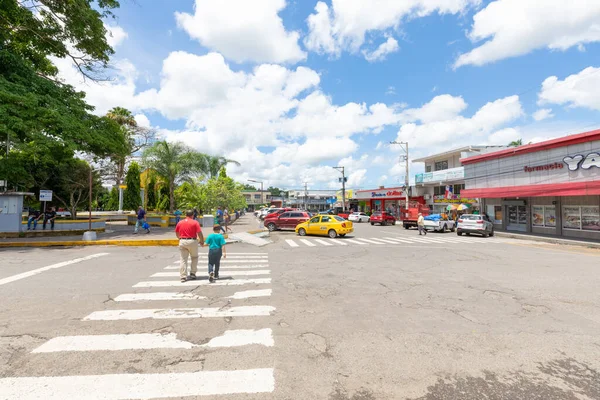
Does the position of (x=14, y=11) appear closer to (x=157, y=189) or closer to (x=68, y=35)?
(x=68, y=35)

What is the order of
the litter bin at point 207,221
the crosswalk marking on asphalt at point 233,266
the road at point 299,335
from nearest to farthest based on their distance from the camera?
the road at point 299,335
the crosswalk marking on asphalt at point 233,266
the litter bin at point 207,221

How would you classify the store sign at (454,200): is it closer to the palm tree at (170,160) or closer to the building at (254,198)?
the palm tree at (170,160)

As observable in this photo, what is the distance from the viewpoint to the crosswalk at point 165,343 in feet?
10.1

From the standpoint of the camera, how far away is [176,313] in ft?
17.6

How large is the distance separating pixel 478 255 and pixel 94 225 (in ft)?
72.7

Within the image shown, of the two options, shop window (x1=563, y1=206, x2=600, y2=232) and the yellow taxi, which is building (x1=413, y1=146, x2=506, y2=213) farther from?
the yellow taxi

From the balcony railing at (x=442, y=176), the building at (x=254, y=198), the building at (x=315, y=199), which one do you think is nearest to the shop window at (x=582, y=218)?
the balcony railing at (x=442, y=176)

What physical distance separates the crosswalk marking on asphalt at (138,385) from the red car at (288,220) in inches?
819

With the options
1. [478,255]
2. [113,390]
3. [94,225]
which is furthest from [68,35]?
[478,255]

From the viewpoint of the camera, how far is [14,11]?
15797mm

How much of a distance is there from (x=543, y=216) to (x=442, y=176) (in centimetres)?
1320

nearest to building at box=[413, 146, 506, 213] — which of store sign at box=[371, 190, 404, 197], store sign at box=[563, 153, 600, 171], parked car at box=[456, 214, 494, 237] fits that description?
store sign at box=[371, 190, 404, 197]

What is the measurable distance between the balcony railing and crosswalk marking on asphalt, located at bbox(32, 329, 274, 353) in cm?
3311

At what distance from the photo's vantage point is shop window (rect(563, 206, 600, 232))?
63.7 ft
